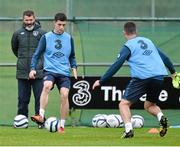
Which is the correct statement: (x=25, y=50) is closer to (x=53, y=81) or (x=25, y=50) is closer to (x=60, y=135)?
(x=53, y=81)

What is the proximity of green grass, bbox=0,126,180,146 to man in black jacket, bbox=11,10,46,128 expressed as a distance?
142 centimetres

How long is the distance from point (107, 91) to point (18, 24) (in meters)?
2.59

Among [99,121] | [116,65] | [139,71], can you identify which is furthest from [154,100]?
[99,121]

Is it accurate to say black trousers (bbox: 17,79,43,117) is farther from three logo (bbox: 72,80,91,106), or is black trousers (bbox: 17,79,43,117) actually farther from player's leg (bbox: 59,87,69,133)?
player's leg (bbox: 59,87,69,133)

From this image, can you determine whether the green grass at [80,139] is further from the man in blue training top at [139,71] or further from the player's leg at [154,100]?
the man in blue training top at [139,71]

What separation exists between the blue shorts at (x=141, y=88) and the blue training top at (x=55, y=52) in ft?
6.29

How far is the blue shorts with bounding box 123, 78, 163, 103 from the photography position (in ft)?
44.0

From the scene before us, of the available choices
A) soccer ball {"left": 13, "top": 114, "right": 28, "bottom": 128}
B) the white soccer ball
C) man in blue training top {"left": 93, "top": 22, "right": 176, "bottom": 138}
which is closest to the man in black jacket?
soccer ball {"left": 13, "top": 114, "right": 28, "bottom": 128}

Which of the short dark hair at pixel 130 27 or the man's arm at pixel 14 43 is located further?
the man's arm at pixel 14 43

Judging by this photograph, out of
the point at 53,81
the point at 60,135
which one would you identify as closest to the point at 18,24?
the point at 53,81

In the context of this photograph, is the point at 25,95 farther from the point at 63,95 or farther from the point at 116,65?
the point at 116,65

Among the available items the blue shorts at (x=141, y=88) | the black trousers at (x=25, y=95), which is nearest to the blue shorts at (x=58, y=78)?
the blue shorts at (x=141, y=88)

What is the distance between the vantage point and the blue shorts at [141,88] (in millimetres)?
13422

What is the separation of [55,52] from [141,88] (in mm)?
2268
